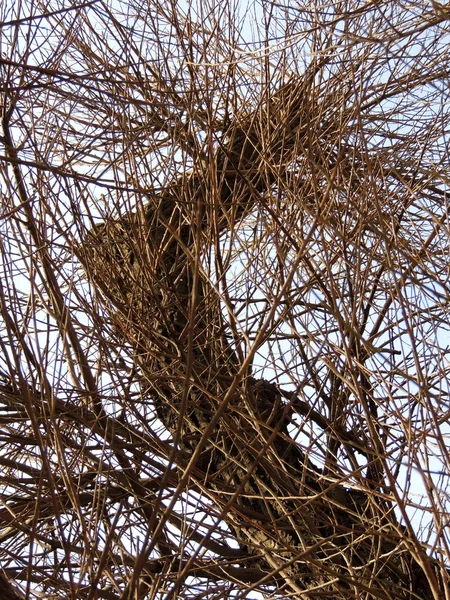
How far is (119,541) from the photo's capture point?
195cm

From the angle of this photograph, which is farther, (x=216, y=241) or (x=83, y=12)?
(x=83, y=12)

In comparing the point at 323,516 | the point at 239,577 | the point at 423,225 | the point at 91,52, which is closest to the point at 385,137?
the point at 423,225

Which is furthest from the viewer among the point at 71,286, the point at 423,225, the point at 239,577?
the point at 423,225

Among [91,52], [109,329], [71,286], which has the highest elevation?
[91,52]

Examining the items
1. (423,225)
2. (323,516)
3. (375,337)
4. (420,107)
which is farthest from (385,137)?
(323,516)

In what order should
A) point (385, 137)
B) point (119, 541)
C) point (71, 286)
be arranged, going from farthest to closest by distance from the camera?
point (385, 137) < point (119, 541) < point (71, 286)

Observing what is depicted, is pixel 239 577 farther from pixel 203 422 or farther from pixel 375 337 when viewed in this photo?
pixel 375 337

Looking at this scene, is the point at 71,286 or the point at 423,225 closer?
the point at 71,286

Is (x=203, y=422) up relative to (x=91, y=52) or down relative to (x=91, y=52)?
down

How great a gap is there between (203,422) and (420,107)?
154cm

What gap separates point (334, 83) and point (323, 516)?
1.57 metres

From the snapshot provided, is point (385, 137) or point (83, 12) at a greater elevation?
point (385, 137)

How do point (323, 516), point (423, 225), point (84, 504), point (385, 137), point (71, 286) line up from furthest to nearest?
point (423, 225), point (385, 137), point (84, 504), point (323, 516), point (71, 286)

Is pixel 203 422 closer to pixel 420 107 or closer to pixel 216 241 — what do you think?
pixel 216 241
